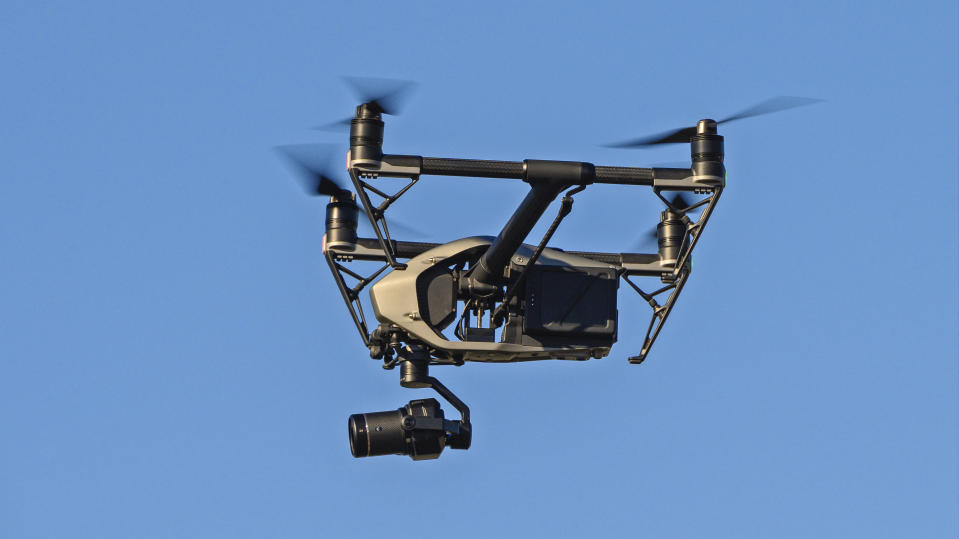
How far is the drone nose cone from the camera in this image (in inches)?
1107

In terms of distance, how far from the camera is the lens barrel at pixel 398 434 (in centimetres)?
2761

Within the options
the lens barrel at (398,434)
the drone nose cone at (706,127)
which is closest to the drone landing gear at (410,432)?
the lens barrel at (398,434)

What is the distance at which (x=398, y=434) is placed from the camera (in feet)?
90.7

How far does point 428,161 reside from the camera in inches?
1051

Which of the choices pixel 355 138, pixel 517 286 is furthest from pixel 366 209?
pixel 517 286

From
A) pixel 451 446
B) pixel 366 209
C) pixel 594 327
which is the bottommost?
pixel 451 446

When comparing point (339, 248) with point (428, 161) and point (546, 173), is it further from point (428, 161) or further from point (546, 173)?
point (546, 173)

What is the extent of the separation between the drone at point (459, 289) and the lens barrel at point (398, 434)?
2cm

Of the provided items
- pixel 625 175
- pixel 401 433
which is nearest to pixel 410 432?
pixel 401 433

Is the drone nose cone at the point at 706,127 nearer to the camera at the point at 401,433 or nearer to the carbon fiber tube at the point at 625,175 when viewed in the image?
the carbon fiber tube at the point at 625,175

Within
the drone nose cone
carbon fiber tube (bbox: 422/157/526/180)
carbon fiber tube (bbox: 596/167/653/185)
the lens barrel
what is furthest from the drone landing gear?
the drone nose cone

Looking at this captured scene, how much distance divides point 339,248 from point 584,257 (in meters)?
4.02

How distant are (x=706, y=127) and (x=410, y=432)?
664 cm

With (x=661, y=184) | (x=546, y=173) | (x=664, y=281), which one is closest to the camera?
(x=546, y=173)
